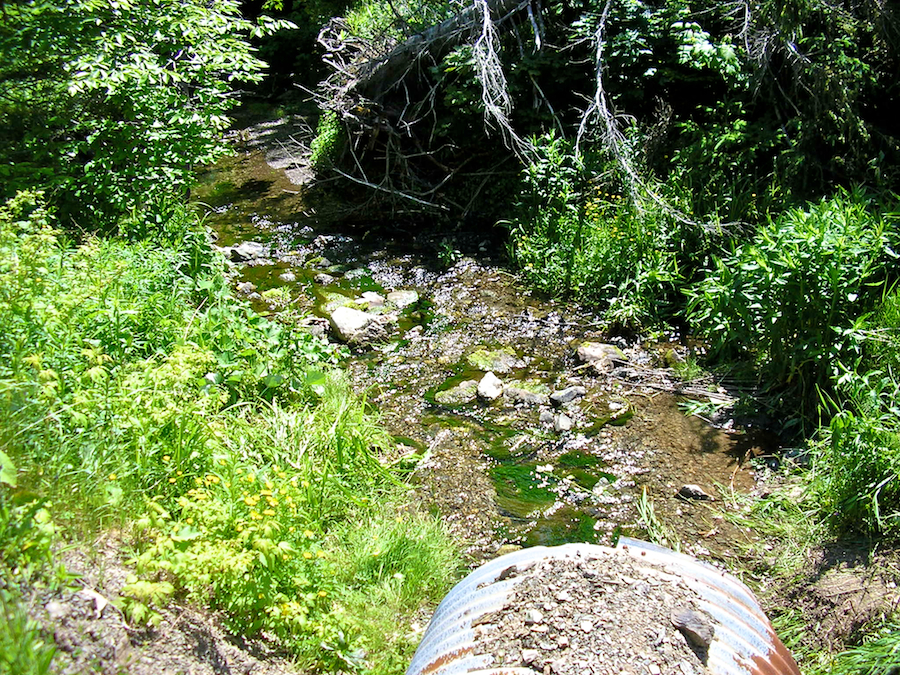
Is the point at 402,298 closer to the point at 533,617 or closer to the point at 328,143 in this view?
the point at 328,143

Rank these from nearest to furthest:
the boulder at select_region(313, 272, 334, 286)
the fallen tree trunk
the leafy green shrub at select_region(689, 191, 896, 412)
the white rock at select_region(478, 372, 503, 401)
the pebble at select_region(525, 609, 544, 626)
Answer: the pebble at select_region(525, 609, 544, 626)
the leafy green shrub at select_region(689, 191, 896, 412)
the white rock at select_region(478, 372, 503, 401)
the boulder at select_region(313, 272, 334, 286)
the fallen tree trunk

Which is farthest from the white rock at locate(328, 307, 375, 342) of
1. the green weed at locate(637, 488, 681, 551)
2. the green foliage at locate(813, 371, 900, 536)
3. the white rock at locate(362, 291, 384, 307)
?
the green foliage at locate(813, 371, 900, 536)

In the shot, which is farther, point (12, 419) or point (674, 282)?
point (674, 282)

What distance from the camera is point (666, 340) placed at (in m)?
6.01

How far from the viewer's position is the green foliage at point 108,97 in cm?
507

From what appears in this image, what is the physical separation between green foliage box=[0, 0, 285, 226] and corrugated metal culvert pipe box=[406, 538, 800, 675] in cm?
442

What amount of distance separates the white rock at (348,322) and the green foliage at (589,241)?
5.80 feet

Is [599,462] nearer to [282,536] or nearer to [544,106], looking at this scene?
[282,536]

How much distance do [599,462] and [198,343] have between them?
2761mm

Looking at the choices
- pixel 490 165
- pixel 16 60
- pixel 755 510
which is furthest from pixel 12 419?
pixel 490 165

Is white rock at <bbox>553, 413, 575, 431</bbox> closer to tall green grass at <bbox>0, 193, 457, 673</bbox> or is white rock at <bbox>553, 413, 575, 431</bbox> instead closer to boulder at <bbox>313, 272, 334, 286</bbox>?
tall green grass at <bbox>0, 193, 457, 673</bbox>

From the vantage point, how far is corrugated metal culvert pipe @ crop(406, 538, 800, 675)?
203 cm

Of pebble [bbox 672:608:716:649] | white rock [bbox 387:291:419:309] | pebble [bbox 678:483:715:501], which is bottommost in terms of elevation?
pebble [bbox 678:483:715:501]

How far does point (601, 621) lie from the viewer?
2.13 meters
